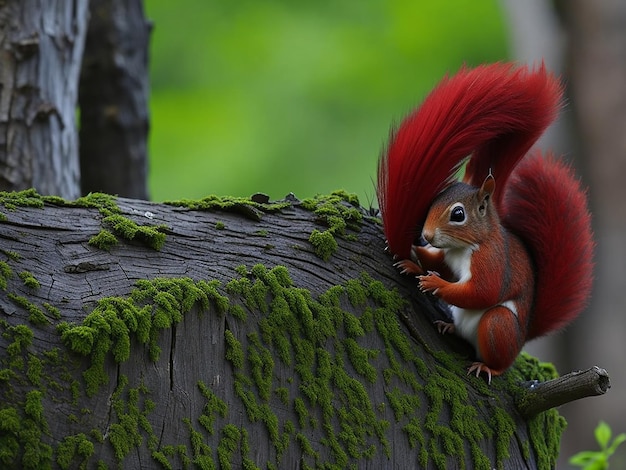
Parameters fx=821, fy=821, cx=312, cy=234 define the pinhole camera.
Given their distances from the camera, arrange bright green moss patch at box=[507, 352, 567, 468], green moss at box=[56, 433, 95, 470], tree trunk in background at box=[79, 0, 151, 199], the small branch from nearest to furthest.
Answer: green moss at box=[56, 433, 95, 470], the small branch, bright green moss patch at box=[507, 352, 567, 468], tree trunk in background at box=[79, 0, 151, 199]

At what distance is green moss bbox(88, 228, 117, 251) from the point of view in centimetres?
148

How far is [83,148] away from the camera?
2994 mm

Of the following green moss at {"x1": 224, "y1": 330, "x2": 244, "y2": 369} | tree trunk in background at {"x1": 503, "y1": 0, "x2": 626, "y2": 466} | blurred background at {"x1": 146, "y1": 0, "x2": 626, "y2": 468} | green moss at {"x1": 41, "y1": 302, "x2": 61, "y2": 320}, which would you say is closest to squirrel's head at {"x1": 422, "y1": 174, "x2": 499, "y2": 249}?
green moss at {"x1": 224, "y1": 330, "x2": 244, "y2": 369}

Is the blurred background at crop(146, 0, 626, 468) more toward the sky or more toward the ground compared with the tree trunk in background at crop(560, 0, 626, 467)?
more toward the sky

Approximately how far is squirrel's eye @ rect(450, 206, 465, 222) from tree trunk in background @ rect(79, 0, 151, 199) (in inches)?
64.8

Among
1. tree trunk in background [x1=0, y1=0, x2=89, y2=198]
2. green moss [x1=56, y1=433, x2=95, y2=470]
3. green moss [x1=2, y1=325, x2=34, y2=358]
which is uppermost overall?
tree trunk in background [x1=0, y1=0, x2=89, y2=198]

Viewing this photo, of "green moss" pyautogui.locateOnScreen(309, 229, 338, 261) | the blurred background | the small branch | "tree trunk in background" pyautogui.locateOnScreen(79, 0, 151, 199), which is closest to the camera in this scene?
the small branch

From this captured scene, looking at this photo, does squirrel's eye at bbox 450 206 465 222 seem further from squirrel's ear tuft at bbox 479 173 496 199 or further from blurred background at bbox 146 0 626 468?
blurred background at bbox 146 0 626 468

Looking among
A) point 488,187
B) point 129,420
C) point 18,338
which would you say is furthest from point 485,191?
point 18,338

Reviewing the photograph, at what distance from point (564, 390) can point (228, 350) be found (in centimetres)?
70

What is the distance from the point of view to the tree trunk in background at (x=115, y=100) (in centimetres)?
293

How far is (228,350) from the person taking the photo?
1486 millimetres

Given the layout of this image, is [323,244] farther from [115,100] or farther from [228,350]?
[115,100]

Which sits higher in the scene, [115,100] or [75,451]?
[115,100]
